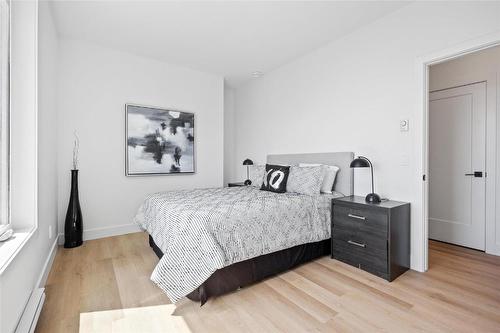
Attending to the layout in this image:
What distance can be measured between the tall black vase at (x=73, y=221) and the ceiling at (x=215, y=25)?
1.82 meters

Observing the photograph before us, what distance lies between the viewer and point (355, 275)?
2328 mm

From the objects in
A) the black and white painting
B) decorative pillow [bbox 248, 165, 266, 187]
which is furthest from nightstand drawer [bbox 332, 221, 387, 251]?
the black and white painting

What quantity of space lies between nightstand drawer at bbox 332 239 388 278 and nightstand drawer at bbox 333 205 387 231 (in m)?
0.21

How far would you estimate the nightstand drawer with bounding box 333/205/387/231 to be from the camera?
2.27 meters

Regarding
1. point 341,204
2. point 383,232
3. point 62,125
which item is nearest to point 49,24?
Answer: point 62,125

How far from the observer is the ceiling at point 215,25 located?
2.56m

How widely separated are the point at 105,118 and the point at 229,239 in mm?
2762

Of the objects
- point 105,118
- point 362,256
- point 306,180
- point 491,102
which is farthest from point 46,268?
point 491,102

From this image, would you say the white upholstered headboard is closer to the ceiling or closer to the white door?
the white door

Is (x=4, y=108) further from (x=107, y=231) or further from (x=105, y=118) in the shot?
(x=107, y=231)

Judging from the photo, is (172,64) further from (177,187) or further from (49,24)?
(177,187)

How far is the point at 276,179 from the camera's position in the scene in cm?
320

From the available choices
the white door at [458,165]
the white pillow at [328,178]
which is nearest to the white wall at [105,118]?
the white pillow at [328,178]

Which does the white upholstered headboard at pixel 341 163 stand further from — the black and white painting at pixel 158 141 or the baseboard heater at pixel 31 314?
the baseboard heater at pixel 31 314
